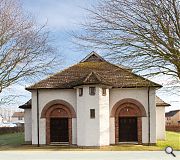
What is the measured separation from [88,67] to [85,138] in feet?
21.7

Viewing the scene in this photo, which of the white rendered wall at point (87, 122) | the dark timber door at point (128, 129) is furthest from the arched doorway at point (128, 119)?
the white rendered wall at point (87, 122)

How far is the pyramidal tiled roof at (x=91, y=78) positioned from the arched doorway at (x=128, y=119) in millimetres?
1508

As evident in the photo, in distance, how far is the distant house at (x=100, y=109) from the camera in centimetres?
2645

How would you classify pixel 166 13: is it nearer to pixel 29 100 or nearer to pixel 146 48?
pixel 146 48

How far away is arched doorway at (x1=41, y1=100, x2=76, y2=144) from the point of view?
2758 centimetres

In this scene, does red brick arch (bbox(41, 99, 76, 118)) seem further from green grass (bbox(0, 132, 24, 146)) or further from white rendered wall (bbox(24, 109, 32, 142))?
green grass (bbox(0, 132, 24, 146))

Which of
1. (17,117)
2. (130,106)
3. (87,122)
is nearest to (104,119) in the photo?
(87,122)

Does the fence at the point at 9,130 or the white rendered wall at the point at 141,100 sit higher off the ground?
the white rendered wall at the point at 141,100

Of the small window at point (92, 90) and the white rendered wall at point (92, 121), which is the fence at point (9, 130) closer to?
the white rendered wall at point (92, 121)

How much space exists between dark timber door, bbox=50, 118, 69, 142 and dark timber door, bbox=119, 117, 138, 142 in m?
4.29
